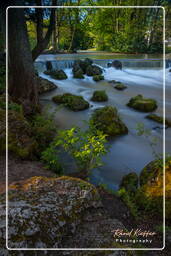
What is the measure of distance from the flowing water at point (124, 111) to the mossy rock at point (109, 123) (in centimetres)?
23

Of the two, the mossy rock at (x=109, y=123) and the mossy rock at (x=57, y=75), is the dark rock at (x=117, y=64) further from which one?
the mossy rock at (x=109, y=123)

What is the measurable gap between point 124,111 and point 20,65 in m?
4.59

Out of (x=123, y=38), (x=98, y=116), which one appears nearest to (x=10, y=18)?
(x=98, y=116)

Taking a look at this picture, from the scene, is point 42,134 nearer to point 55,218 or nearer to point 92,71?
point 55,218

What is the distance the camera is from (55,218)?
164 centimetres

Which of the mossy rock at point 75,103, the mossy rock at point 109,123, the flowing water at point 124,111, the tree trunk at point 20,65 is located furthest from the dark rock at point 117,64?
the tree trunk at point 20,65

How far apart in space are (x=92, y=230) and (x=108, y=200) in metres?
1.12

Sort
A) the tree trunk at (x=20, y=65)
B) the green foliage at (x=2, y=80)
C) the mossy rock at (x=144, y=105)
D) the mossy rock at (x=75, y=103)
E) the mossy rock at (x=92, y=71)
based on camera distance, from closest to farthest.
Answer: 1. the tree trunk at (x=20, y=65)
2. the green foliage at (x=2, y=80)
3. the mossy rock at (x=75, y=103)
4. the mossy rock at (x=144, y=105)
5. the mossy rock at (x=92, y=71)

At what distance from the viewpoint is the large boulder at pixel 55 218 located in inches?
57.2

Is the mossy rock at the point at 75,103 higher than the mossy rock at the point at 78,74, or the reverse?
the mossy rock at the point at 78,74

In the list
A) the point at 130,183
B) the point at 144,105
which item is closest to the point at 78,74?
the point at 144,105

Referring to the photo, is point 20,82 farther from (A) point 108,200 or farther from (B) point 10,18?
(A) point 108,200

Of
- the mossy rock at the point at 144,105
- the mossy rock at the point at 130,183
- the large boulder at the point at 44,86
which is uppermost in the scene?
the large boulder at the point at 44,86

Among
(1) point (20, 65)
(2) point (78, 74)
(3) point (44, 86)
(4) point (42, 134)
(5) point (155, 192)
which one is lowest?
(5) point (155, 192)
